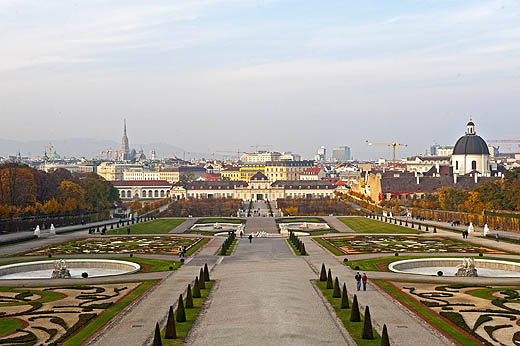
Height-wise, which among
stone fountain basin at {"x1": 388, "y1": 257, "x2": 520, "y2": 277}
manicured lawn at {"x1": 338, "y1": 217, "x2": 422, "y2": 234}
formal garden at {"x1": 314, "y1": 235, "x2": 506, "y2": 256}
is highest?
manicured lawn at {"x1": 338, "y1": 217, "x2": 422, "y2": 234}

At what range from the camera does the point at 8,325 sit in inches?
1073

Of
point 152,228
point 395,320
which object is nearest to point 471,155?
point 152,228

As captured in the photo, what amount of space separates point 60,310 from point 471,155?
14369 centimetres

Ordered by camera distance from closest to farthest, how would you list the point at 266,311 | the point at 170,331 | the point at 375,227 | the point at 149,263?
the point at 170,331, the point at 266,311, the point at 149,263, the point at 375,227

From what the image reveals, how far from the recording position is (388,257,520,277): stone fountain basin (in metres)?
43.8

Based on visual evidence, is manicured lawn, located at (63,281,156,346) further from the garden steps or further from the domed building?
the domed building

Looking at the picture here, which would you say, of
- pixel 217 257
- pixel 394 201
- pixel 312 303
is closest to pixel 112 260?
pixel 217 257

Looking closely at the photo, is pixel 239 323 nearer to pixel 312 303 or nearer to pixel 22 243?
pixel 312 303

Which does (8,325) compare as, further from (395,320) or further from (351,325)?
(395,320)

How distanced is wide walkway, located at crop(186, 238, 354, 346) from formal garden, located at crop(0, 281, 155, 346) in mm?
4206

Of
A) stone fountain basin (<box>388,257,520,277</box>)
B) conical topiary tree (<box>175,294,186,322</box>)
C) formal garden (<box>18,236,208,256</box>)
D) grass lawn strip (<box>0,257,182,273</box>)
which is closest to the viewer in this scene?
conical topiary tree (<box>175,294,186,322</box>)

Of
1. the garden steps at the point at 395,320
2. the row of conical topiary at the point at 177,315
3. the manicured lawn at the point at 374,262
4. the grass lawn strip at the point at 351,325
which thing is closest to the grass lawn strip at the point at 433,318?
the garden steps at the point at 395,320

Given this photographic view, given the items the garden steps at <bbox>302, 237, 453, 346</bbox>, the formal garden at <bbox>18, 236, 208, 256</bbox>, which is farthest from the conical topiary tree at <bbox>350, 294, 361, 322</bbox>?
the formal garden at <bbox>18, 236, 208, 256</bbox>

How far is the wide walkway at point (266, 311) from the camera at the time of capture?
24.6 metres
